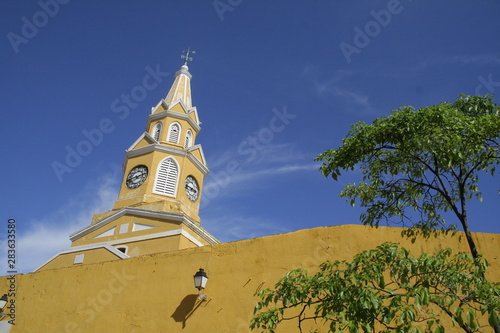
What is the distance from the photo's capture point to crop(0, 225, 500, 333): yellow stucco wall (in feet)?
24.0

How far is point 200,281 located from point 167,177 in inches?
545

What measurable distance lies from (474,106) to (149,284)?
6.83 metres

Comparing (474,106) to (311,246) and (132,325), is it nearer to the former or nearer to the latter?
(311,246)

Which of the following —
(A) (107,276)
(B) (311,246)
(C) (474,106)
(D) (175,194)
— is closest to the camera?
(C) (474,106)

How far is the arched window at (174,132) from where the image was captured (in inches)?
902

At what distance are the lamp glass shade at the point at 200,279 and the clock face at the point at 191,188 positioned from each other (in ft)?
44.7

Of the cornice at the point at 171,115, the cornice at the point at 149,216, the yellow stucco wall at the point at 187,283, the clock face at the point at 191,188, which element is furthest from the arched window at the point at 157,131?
the yellow stucco wall at the point at 187,283

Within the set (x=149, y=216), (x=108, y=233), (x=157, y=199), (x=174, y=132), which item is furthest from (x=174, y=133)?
(x=108, y=233)

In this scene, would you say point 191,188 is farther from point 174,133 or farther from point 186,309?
point 186,309

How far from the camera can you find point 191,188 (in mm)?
21609

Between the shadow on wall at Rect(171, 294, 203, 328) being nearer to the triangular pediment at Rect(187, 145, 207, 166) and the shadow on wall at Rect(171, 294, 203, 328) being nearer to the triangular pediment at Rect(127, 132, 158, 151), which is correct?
the triangular pediment at Rect(187, 145, 207, 166)

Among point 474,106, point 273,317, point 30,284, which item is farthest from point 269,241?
point 30,284

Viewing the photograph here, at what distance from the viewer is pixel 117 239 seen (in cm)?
1877

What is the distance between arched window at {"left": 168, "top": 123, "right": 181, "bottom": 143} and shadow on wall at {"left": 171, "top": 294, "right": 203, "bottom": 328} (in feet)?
51.7
